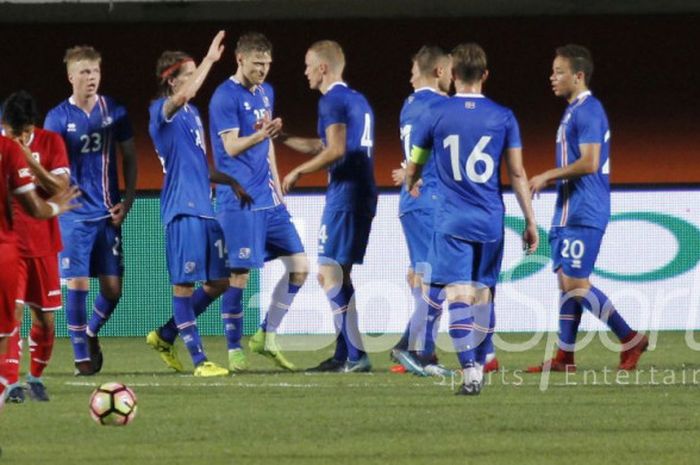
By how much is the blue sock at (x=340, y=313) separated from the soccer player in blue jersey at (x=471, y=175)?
1.83m

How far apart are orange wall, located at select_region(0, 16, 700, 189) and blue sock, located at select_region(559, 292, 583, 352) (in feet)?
20.5

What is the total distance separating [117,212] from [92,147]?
1.69ft

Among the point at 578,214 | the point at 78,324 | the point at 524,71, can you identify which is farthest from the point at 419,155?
the point at 524,71

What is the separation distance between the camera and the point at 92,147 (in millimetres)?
13039

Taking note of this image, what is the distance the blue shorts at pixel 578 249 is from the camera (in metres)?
12.9

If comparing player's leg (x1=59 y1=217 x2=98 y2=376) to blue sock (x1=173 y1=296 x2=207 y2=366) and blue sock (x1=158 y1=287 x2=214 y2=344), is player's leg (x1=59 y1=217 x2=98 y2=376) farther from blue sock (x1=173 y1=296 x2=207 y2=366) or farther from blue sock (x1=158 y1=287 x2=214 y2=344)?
blue sock (x1=173 y1=296 x2=207 y2=366)

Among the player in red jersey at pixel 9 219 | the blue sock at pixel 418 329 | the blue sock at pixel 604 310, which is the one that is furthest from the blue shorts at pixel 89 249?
the player in red jersey at pixel 9 219

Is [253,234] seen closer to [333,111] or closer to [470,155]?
[333,111]

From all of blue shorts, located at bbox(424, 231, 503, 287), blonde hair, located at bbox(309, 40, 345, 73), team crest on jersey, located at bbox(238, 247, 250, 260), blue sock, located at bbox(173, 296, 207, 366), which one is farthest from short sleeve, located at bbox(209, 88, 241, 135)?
blue shorts, located at bbox(424, 231, 503, 287)

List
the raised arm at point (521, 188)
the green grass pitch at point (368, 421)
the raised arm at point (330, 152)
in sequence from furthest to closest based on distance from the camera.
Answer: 1. the raised arm at point (330, 152)
2. the raised arm at point (521, 188)
3. the green grass pitch at point (368, 421)

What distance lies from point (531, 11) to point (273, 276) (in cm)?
392

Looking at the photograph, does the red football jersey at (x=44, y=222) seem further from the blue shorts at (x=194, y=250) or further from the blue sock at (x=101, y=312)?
the blue sock at (x=101, y=312)

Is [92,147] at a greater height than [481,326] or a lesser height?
greater

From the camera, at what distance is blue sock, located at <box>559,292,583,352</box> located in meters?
12.9
